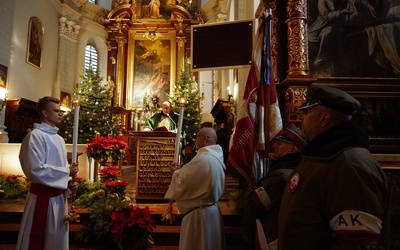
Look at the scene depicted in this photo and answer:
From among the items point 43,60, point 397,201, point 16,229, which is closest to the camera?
point 397,201

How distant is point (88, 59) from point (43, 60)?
3.84 meters

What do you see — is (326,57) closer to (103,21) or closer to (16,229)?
(16,229)

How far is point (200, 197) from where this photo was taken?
10.3 ft

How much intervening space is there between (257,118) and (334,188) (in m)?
2.34

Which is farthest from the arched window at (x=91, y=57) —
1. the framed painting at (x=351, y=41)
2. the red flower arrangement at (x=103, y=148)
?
the framed painting at (x=351, y=41)

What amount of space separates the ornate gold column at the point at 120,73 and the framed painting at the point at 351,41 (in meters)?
14.3

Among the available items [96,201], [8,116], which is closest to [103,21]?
[8,116]

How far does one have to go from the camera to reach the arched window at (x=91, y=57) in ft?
60.0

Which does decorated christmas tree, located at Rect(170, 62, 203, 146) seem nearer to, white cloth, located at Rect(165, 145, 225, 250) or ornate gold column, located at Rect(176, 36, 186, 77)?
ornate gold column, located at Rect(176, 36, 186, 77)

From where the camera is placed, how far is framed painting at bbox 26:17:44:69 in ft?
44.0

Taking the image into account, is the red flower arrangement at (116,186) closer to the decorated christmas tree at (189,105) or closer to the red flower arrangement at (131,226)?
the red flower arrangement at (131,226)

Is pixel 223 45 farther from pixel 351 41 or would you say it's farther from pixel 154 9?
pixel 154 9

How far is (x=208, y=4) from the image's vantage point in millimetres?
17766

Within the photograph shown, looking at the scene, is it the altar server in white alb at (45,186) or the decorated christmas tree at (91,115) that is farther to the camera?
the decorated christmas tree at (91,115)
